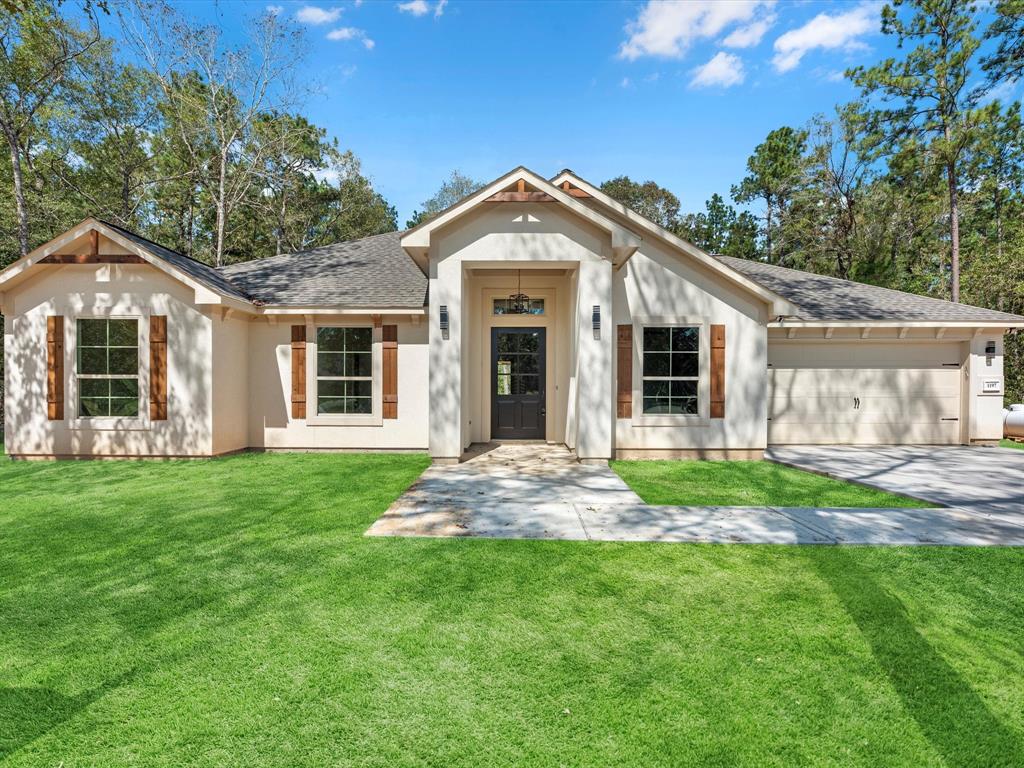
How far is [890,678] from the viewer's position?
2.42 m

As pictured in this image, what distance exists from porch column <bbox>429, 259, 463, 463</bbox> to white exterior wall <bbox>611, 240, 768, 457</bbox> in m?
3.01

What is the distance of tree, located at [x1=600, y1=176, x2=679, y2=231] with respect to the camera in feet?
101

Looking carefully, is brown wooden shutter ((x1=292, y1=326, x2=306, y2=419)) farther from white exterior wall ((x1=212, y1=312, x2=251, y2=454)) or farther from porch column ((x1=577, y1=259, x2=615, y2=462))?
porch column ((x1=577, y1=259, x2=615, y2=462))

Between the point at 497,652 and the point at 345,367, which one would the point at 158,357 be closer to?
the point at 345,367

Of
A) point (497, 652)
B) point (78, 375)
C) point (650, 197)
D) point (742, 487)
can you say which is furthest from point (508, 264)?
point (650, 197)

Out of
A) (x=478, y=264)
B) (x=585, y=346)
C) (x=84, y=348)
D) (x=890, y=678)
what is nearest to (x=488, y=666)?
(x=890, y=678)

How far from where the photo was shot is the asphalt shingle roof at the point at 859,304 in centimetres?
1002

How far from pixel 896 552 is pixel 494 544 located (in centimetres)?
344

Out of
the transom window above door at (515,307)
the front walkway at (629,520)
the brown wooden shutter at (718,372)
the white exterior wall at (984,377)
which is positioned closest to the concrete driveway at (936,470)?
the front walkway at (629,520)

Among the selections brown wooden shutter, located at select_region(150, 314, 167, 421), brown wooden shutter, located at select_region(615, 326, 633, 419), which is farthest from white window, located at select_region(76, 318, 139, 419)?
brown wooden shutter, located at select_region(615, 326, 633, 419)

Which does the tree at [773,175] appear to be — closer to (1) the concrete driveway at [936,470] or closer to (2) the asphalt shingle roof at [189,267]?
(1) the concrete driveway at [936,470]

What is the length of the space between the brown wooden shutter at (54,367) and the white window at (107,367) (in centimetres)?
27

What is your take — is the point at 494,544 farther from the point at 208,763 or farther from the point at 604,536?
the point at 208,763

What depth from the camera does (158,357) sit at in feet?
27.6
